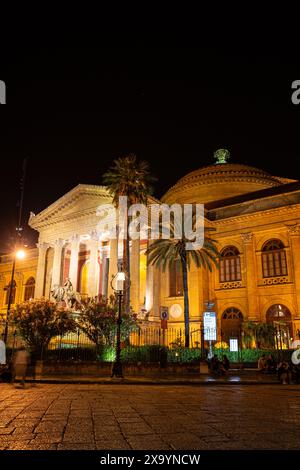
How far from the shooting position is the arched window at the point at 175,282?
115 ft

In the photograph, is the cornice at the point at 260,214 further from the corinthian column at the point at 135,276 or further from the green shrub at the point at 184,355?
the green shrub at the point at 184,355

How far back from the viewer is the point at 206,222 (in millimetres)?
34594

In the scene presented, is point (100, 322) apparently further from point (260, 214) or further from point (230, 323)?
point (260, 214)

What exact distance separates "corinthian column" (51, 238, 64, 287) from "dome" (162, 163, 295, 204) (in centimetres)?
1483

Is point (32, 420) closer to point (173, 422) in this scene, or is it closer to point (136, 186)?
point (173, 422)

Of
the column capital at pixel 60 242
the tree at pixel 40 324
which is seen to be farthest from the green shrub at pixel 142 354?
the column capital at pixel 60 242

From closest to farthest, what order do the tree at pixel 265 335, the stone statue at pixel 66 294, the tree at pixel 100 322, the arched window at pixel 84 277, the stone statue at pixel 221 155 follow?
the tree at pixel 100 322
the tree at pixel 265 335
the stone statue at pixel 66 294
the arched window at pixel 84 277
the stone statue at pixel 221 155

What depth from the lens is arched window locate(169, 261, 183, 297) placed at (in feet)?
115

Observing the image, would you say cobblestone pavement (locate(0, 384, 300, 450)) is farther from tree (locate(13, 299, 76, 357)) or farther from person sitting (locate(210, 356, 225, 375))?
tree (locate(13, 299, 76, 357))

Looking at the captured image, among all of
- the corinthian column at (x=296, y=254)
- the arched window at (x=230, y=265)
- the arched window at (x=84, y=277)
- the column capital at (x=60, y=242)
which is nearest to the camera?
the corinthian column at (x=296, y=254)

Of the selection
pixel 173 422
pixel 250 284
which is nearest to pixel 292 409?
pixel 173 422

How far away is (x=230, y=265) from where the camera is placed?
1344 inches

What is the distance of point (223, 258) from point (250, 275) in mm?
3202

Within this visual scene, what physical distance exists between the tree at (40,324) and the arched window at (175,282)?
12876 mm
